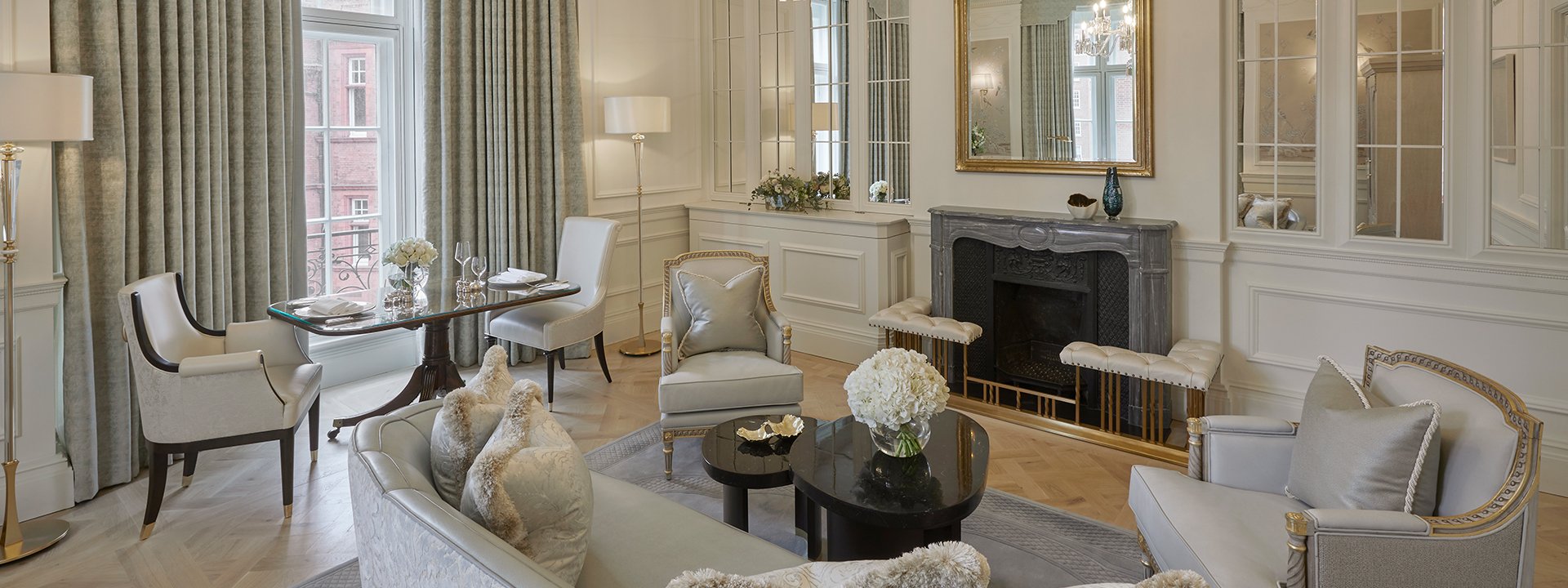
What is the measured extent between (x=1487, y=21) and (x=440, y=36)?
15.8ft

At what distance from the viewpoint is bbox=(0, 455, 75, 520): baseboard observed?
11.0 ft

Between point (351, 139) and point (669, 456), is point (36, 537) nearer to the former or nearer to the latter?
point (669, 456)

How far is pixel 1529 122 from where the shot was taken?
348cm

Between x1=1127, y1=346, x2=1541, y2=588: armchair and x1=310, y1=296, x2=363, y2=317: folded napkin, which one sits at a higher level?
x1=310, y1=296, x2=363, y2=317: folded napkin

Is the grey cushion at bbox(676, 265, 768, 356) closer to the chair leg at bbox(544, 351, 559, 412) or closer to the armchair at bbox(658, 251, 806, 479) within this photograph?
the armchair at bbox(658, 251, 806, 479)

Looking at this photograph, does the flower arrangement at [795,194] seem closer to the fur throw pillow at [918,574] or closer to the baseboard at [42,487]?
the baseboard at [42,487]

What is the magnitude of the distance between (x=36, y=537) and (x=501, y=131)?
294 centimetres

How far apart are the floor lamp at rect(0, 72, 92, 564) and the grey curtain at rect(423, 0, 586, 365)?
2.05 metres

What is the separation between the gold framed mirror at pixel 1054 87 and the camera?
14.6 ft

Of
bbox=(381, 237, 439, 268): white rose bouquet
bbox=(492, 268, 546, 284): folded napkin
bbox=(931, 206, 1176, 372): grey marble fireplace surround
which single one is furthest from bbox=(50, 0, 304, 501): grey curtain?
bbox=(931, 206, 1176, 372): grey marble fireplace surround

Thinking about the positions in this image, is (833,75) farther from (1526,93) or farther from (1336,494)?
(1336,494)

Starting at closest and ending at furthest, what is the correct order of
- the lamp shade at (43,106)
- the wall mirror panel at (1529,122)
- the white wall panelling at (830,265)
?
the lamp shade at (43,106), the wall mirror panel at (1529,122), the white wall panelling at (830,265)

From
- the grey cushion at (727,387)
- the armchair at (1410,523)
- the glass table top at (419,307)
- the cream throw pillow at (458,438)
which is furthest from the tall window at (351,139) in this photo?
the armchair at (1410,523)

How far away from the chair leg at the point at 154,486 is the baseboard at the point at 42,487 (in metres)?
0.44
